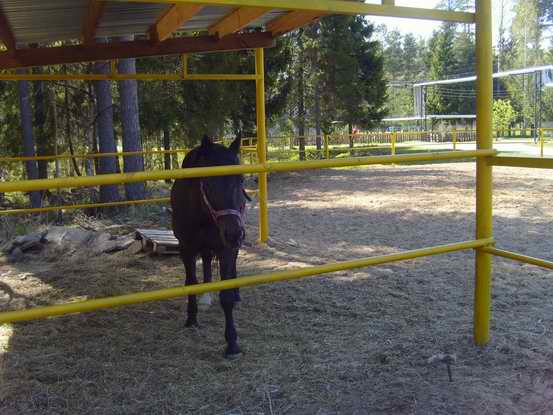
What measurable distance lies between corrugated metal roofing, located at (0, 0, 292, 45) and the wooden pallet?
261 cm

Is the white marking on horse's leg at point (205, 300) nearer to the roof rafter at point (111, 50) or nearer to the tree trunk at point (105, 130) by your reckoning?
the roof rafter at point (111, 50)

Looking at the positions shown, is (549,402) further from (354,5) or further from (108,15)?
(108,15)

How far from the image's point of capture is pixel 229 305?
374 cm

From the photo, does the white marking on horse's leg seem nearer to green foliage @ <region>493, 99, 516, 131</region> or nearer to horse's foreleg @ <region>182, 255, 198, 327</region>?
horse's foreleg @ <region>182, 255, 198, 327</region>

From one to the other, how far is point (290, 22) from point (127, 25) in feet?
5.35

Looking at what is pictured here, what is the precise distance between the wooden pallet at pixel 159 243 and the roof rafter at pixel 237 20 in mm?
2695

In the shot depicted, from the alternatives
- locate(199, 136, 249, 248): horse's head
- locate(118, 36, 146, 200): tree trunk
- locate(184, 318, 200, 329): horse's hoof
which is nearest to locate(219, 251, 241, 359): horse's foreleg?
locate(199, 136, 249, 248): horse's head

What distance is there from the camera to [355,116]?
25.9m

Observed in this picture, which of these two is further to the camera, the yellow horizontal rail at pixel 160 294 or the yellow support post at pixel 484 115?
the yellow support post at pixel 484 115

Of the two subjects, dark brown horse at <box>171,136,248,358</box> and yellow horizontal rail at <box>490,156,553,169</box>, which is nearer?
yellow horizontal rail at <box>490,156,553,169</box>

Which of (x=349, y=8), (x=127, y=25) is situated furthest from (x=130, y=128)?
(x=349, y=8)

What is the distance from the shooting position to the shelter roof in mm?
4117

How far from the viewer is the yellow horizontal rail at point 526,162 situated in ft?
9.02

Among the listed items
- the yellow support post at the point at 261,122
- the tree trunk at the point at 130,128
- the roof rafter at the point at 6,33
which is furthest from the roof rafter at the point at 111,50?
the tree trunk at the point at 130,128
